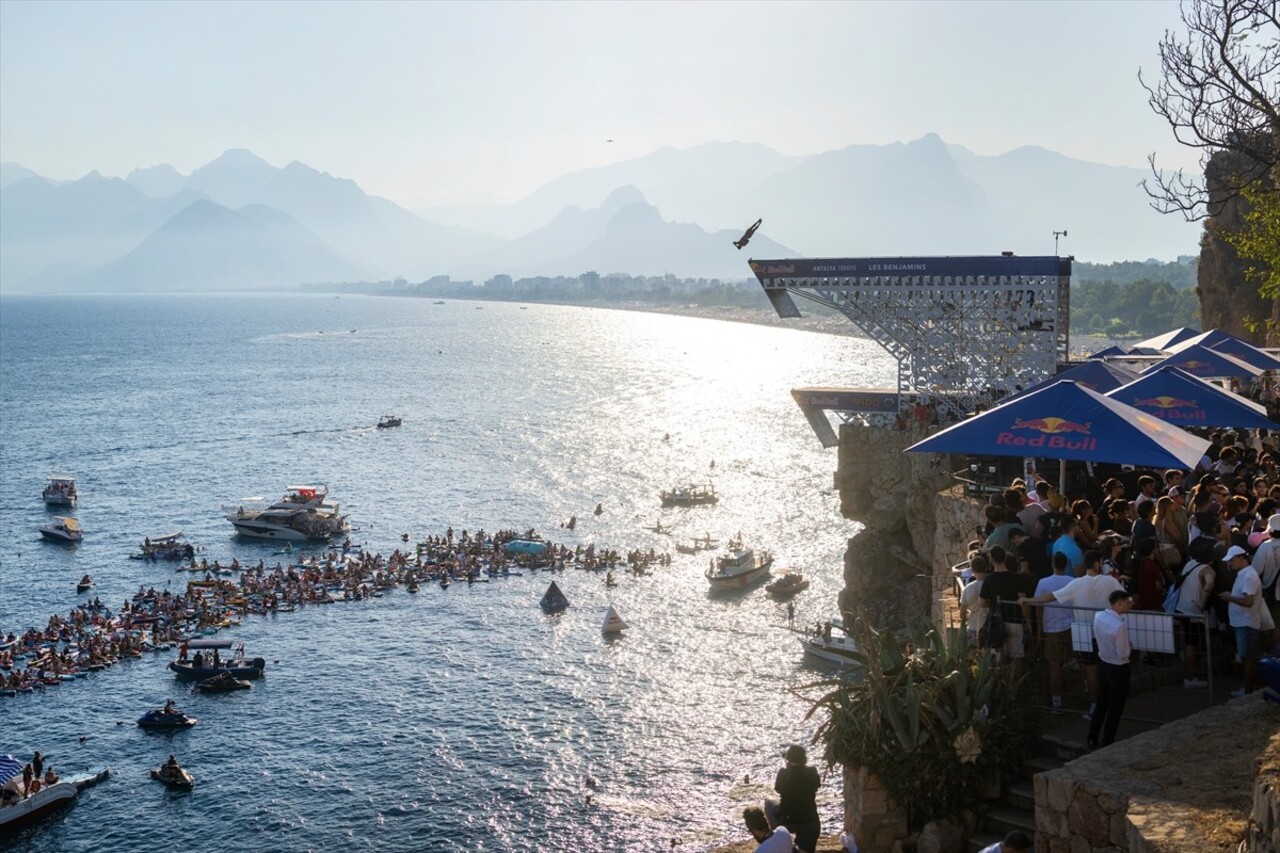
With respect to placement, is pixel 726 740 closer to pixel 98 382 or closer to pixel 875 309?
pixel 875 309

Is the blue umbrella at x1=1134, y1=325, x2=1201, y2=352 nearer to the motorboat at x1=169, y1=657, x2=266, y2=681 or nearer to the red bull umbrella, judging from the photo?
the red bull umbrella

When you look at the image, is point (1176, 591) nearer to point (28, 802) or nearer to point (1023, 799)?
point (1023, 799)

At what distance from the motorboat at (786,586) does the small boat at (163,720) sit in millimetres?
26629

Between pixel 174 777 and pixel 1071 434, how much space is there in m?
29.3

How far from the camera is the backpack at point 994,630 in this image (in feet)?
36.7

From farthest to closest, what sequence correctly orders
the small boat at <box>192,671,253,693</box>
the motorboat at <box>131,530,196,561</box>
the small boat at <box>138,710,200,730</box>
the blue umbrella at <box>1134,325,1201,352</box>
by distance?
the motorboat at <box>131,530,196,561</box> < the small boat at <box>192,671,253,693</box> < the small boat at <box>138,710,200,730</box> < the blue umbrella at <box>1134,325,1201,352</box>

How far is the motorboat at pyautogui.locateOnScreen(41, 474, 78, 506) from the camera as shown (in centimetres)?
7431

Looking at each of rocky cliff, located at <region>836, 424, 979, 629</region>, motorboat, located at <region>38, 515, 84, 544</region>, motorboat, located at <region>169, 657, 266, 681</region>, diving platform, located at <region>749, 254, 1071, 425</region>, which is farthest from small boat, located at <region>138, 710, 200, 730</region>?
motorboat, located at <region>38, 515, 84, 544</region>

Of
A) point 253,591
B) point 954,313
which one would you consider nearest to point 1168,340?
point 954,313

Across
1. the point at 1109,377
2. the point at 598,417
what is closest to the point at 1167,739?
the point at 1109,377

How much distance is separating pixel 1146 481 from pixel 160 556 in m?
58.2

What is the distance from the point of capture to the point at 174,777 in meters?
33.1

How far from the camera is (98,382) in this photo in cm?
14925

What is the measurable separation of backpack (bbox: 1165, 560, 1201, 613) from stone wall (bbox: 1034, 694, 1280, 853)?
150 cm
